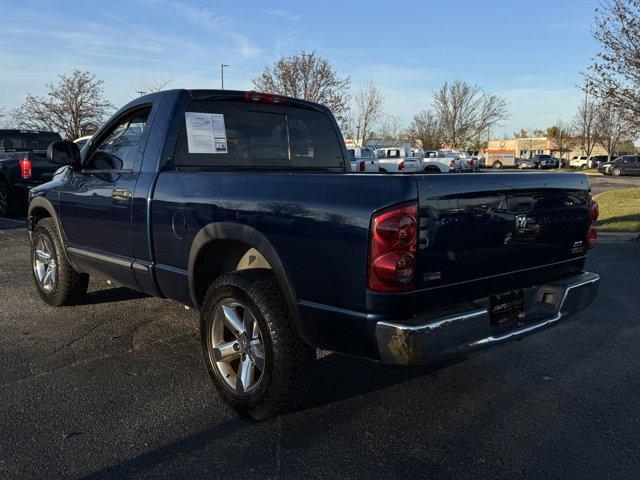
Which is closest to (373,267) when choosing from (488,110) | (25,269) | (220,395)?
(220,395)

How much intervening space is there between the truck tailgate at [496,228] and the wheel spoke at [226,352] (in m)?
1.20

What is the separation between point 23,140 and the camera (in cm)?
1272

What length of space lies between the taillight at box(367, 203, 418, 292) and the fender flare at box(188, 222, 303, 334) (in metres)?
0.51

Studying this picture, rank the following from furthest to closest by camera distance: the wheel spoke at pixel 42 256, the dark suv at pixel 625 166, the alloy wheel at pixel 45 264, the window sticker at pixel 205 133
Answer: the dark suv at pixel 625 166, the wheel spoke at pixel 42 256, the alloy wheel at pixel 45 264, the window sticker at pixel 205 133

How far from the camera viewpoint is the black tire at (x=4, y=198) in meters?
11.1

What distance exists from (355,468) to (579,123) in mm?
59258

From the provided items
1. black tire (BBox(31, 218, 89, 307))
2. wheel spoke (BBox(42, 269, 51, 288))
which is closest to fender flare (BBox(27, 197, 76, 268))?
black tire (BBox(31, 218, 89, 307))

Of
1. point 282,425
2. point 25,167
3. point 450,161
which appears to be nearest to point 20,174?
point 25,167

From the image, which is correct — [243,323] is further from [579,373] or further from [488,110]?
[488,110]

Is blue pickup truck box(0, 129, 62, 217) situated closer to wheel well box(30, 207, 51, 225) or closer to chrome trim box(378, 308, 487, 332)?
wheel well box(30, 207, 51, 225)

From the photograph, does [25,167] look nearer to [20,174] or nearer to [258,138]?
[20,174]

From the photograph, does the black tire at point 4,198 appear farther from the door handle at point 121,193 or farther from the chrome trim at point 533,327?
the chrome trim at point 533,327

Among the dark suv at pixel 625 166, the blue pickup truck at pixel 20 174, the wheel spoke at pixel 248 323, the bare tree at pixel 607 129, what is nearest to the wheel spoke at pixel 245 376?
the wheel spoke at pixel 248 323

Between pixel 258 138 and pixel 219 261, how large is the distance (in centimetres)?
112
